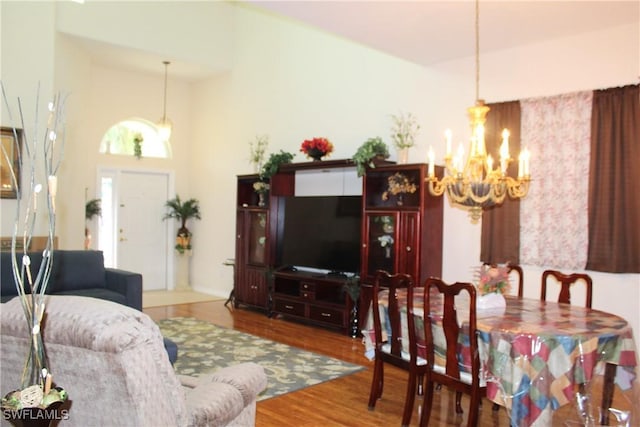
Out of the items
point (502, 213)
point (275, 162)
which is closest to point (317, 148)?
point (275, 162)

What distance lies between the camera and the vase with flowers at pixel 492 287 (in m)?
3.26

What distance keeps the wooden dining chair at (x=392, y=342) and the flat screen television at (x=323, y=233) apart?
2297 mm

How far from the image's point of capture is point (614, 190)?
4273mm

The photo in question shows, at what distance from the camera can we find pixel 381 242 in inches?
223

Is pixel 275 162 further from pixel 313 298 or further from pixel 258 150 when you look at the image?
pixel 313 298

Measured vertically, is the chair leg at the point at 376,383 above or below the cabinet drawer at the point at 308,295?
below

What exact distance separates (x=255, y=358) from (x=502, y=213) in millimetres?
2689

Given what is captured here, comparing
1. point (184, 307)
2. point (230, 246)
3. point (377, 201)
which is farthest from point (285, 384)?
point (230, 246)

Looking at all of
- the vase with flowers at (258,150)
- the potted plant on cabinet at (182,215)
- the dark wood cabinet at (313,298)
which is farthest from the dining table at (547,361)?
the potted plant on cabinet at (182,215)

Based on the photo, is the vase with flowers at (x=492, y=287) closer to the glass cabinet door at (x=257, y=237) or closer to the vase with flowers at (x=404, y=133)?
the vase with flowers at (x=404, y=133)

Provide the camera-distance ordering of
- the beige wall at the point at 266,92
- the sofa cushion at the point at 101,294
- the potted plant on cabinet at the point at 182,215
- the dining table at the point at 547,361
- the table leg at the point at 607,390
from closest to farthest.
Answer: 1. the table leg at the point at 607,390
2. the dining table at the point at 547,361
3. the beige wall at the point at 266,92
4. the sofa cushion at the point at 101,294
5. the potted plant on cabinet at the point at 182,215

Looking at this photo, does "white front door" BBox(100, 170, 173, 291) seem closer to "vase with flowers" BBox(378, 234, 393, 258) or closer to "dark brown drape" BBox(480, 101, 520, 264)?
"vase with flowers" BBox(378, 234, 393, 258)

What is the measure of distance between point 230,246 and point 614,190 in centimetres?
571

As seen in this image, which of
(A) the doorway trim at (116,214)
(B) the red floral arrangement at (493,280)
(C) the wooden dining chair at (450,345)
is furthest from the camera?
(A) the doorway trim at (116,214)
